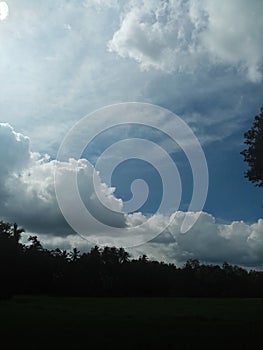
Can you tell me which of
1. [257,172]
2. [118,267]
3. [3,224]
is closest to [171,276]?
[118,267]

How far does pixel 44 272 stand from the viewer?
122438mm

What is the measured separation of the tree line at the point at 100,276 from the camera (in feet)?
333

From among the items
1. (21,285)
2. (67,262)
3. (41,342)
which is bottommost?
(41,342)

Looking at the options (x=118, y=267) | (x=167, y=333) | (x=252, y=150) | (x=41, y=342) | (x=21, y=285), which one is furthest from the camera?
(x=118, y=267)

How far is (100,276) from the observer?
470 feet

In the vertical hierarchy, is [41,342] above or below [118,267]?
below

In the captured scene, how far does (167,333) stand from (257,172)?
53.2 feet

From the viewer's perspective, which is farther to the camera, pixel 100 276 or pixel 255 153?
pixel 100 276

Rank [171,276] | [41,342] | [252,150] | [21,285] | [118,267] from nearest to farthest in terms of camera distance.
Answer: [41,342] < [252,150] < [21,285] < [118,267] < [171,276]

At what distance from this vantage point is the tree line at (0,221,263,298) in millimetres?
101562

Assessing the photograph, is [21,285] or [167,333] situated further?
[21,285]

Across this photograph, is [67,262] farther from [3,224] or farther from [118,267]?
[3,224]

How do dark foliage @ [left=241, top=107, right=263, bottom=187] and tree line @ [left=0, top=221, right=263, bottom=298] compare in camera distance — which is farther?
tree line @ [left=0, top=221, right=263, bottom=298]

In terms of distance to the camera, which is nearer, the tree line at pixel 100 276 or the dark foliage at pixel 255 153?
the dark foliage at pixel 255 153
